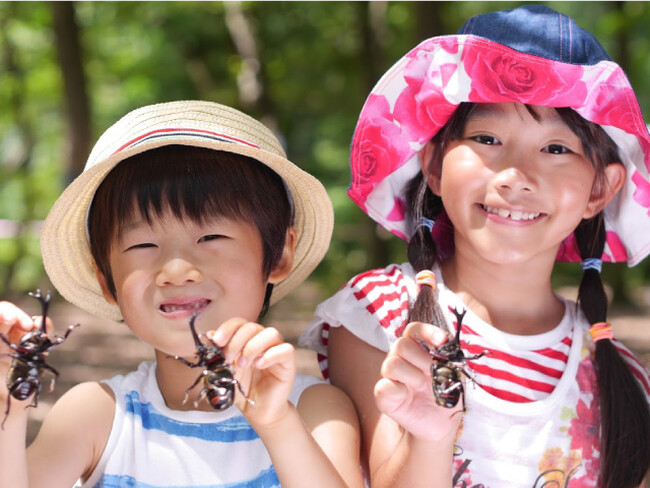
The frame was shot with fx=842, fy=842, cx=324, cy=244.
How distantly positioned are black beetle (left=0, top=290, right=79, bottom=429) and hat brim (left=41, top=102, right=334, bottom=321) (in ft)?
2.08

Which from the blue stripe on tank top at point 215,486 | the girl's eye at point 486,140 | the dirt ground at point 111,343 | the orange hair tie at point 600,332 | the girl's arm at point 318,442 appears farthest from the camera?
the dirt ground at point 111,343

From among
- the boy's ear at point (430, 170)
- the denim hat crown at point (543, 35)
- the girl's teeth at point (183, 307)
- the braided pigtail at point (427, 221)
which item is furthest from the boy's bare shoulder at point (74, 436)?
the denim hat crown at point (543, 35)

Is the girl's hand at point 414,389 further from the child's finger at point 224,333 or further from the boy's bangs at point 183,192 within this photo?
the boy's bangs at point 183,192

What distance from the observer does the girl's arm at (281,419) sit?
2.06 metres

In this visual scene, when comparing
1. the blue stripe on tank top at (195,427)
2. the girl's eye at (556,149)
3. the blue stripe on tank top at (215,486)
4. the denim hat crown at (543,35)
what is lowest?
the blue stripe on tank top at (215,486)

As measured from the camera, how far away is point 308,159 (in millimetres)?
17016

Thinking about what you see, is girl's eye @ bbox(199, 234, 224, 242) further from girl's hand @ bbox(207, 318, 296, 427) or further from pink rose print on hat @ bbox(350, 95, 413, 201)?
pink rose print on hat @ bbox(350, 95, 413, 201)

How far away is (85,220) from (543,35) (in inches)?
61.9

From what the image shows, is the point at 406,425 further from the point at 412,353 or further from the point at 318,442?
the point at 318,442

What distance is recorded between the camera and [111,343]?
428 inches

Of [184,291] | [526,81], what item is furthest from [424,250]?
[184,291]

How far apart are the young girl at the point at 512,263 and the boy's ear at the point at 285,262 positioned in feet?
0.72

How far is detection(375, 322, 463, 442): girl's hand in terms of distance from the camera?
6.84 ft

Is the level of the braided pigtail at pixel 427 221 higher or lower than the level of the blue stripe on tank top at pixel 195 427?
higher
